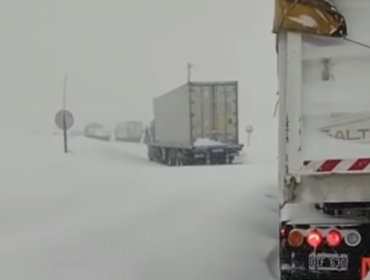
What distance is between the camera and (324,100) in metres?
2.50

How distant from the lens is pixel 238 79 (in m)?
11.2

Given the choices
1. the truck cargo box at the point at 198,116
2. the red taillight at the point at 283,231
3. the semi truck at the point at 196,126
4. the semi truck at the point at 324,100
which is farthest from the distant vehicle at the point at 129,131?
the semi truck at the point at 324,100

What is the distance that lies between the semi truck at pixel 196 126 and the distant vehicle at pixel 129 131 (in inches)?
26.6

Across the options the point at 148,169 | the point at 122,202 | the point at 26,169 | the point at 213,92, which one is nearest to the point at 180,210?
the point at 122,202

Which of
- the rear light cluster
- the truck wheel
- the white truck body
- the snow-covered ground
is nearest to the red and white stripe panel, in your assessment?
the white truck body

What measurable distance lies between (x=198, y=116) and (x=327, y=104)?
13.3 meters

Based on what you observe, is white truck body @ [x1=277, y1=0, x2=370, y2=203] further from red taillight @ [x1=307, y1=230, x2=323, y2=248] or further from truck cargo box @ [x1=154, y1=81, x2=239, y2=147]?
truck cargo box @ [x1=154, y1=81, x2=239, y2=147]

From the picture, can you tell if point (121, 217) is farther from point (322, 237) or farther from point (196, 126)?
point (196, 126)

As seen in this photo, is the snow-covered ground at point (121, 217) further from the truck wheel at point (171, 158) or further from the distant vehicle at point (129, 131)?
the truck wheel at point (171, 158)

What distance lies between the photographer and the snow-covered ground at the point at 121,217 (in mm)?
4770

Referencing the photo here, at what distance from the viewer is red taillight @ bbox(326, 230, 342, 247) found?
2.68 metres

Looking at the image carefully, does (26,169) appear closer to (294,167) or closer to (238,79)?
(238,79)

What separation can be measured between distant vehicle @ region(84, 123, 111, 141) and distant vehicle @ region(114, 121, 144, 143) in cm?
21

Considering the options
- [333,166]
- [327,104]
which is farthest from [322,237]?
[327,104]
